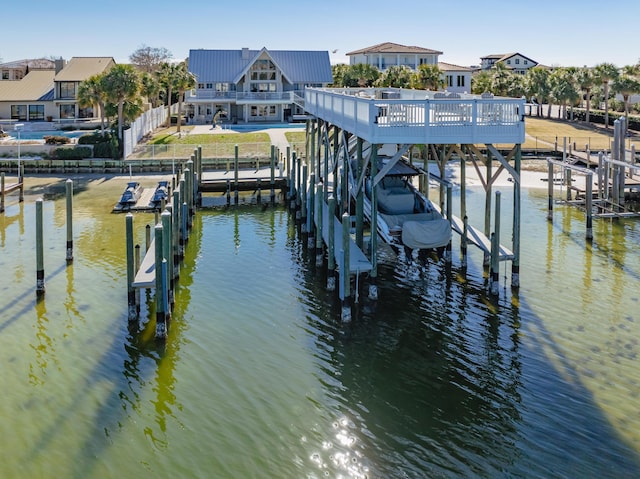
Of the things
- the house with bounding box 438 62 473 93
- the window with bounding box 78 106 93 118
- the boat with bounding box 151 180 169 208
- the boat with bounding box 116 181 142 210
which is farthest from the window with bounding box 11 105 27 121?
the house with bounding box 438 62 473 93

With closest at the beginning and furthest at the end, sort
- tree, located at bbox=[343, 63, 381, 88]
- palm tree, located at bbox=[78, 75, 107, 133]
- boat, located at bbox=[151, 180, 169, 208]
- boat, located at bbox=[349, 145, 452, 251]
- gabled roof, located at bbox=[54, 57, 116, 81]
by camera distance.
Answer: boat, located at bbox=[349, 145, 452, 251] < boat, located at bbox=[151, 180, 169, 208] < palm tree, located at bbox=[78, 75, 107, 133] < gabled roof, located at bbox=[54, 57, 116, 81] < tree, located at bbox=[343, 63, 381, 88]

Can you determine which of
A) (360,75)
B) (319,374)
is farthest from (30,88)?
(319,374)

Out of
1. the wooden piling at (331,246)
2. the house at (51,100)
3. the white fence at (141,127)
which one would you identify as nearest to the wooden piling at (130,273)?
the wooden piling at (331,246)

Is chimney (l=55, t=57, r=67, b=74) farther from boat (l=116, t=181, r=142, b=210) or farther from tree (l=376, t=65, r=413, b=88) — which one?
boat (l=116, t=181, r=142, b=210)

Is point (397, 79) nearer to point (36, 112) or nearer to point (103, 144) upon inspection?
point (103, 144)

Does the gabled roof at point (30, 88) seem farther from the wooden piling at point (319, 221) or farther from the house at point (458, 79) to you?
the wooden piling at point (319, 221)

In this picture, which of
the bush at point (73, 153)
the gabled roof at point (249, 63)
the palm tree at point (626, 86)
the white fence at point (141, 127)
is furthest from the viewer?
the gabled roof at point (249, 63)
